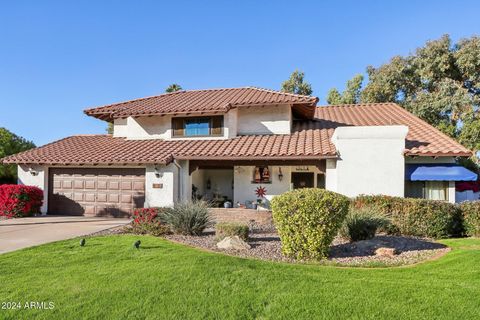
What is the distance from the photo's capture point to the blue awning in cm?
1431

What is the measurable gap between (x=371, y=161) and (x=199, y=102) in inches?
445

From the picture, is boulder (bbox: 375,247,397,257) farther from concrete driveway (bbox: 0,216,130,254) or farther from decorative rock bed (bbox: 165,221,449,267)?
concrete driveway (bbox: 0,216,130,254)

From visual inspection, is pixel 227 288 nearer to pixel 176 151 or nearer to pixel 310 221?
pixel 310 221

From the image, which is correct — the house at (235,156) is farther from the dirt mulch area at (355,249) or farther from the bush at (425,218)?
the dirt mulch area at (355,249)

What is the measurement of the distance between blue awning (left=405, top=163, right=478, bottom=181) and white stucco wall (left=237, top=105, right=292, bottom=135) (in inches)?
278

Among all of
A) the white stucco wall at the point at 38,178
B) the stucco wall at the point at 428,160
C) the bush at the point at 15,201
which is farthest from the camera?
the white stucco wall at the point at 38,178

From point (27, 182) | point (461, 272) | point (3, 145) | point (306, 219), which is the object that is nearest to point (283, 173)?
point (306, 219)

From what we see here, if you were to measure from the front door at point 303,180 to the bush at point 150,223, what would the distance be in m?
9.10

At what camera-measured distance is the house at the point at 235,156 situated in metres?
15.3

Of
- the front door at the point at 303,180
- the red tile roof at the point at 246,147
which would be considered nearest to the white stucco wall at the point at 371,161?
the red tile roof at the point at 246,147

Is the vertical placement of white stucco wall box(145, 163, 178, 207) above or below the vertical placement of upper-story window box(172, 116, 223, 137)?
below

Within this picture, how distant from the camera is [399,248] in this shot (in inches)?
372

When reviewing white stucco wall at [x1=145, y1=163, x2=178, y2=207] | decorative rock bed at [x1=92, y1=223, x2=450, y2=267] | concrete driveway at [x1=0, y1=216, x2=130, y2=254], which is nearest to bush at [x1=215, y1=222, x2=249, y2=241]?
decorative rock bed at [x1=92, y1=223, x2=450, y2=267]

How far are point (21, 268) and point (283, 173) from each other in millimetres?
13459
